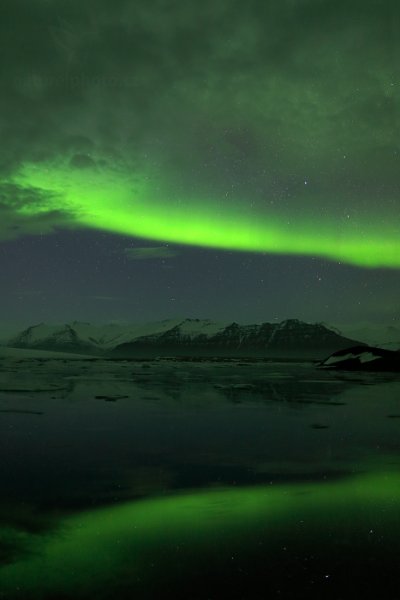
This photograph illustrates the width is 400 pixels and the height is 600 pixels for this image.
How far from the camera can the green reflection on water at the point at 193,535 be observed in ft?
15.1

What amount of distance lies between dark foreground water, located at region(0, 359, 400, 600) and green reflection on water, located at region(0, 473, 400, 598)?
0.02 m

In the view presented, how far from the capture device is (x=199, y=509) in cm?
643

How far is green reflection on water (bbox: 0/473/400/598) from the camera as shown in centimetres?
461

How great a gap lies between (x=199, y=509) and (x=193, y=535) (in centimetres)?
84

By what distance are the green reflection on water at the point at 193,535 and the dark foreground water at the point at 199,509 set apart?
0.06ft

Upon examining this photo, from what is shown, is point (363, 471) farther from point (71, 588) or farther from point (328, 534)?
point (71, 588)

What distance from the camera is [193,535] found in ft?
18.3

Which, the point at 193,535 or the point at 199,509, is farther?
the point at 199,509

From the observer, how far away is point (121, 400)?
58.7ft

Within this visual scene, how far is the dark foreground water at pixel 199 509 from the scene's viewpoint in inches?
177

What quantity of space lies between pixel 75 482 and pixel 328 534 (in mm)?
3797

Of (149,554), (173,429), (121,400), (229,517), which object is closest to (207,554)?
(149,554)

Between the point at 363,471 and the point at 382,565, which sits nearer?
the point at 382,565

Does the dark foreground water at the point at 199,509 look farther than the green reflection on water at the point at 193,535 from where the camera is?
No
